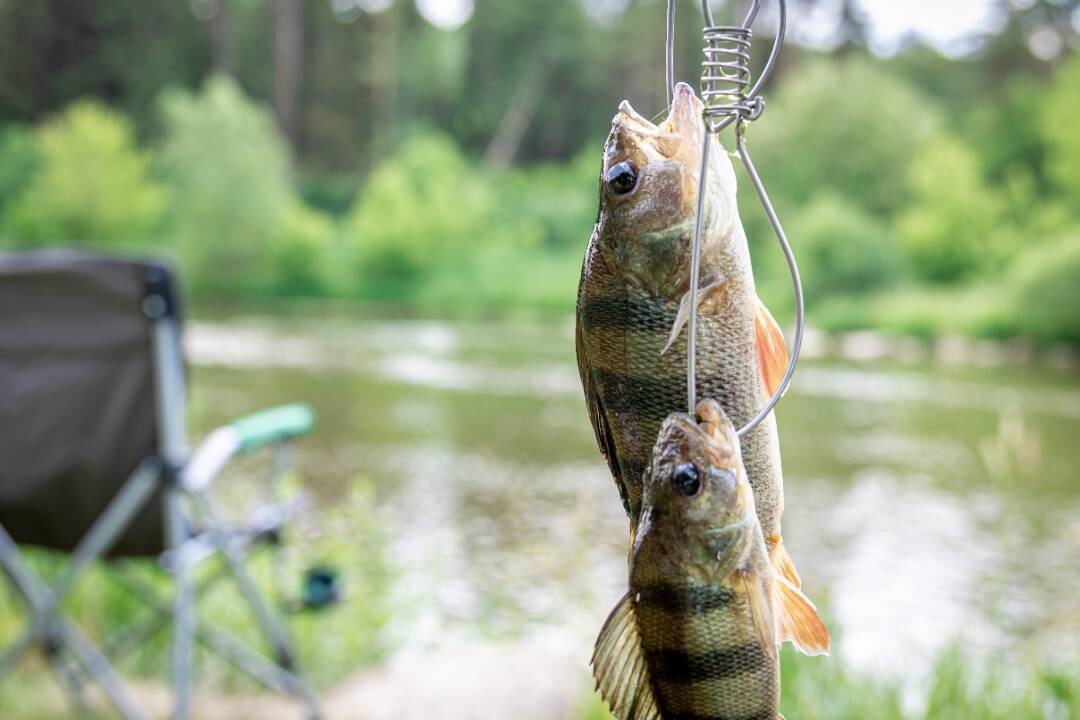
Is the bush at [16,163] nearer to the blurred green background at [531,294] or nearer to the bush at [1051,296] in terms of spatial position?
the blurred green background at [531,294]

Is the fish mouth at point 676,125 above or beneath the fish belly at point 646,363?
above

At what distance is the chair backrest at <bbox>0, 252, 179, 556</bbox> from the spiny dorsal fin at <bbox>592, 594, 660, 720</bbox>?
110 inches

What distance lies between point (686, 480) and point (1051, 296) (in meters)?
22.2

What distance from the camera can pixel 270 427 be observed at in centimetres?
362

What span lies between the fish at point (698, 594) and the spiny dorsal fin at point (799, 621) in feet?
0.12

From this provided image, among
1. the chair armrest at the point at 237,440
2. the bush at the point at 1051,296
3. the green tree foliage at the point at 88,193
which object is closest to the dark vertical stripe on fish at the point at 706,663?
the chair armrest at the point at 237,440

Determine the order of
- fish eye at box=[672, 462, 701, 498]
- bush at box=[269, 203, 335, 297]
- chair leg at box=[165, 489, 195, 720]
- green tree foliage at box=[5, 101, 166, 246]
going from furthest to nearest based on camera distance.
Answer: green tree foliage at box=[5, 101, 166, 246]
bush at box=[269, 203, 335, 297]
chair leg at box=[165, 489, 195, 720]
fish eye at box=[672, 462, 701, 498]

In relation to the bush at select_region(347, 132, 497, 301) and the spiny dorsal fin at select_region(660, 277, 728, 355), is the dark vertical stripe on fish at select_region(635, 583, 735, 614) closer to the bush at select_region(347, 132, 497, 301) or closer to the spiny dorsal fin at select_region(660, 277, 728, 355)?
the spiny dorsal fin at select_region(660, 277, 728, 355)

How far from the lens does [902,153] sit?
2923 centimetres

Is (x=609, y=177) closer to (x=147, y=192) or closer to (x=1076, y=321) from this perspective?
(x=1076, y=321)

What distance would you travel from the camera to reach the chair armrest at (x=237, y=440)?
331 cm

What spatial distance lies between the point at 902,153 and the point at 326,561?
26677 millimetres

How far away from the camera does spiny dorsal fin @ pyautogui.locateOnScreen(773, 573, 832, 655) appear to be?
3.12 feet

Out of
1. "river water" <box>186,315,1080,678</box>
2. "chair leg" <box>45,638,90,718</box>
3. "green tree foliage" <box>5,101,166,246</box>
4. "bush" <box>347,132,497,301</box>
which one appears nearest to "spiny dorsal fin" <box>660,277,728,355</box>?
"chair leg" <box>45,638,90,718</box>
